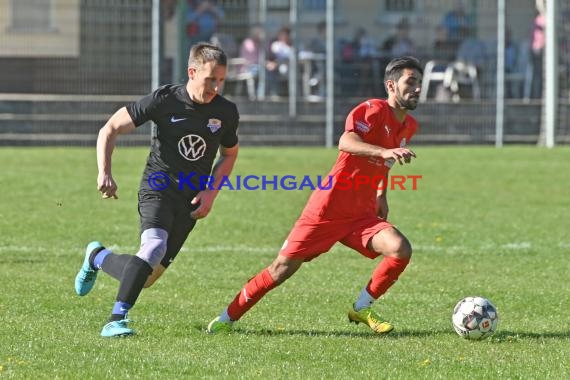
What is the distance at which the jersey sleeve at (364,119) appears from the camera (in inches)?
301

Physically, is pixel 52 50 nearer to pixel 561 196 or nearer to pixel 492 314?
pixel 561 196

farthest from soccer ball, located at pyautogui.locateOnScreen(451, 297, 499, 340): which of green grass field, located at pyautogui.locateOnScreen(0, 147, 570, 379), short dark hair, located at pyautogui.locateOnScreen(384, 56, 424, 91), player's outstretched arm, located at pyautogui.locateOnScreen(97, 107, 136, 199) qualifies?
player's outstretched arm, located at pyautogui.locateOnScreen(97, 107, 136, 199)

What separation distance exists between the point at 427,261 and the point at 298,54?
11.2 metres

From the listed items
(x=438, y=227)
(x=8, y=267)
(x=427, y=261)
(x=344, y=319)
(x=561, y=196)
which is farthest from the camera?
(x=561, y=196)

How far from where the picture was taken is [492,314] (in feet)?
24.9

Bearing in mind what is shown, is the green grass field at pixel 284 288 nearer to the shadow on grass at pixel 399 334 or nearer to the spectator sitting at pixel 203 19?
the shadow on grass at pixel 399 334

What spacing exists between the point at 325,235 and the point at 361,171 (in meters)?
0.45

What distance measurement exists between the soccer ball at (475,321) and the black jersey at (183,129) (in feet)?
5.78

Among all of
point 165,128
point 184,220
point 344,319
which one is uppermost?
point 165,128

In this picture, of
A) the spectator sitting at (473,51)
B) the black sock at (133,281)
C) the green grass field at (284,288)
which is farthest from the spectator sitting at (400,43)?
the black sock at (133,281)

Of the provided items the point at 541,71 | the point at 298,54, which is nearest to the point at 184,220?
the point at 298,54

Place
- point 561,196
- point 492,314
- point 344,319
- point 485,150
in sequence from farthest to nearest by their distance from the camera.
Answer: point 485,150 < point 561,196 < point 344,319 < point 492,314

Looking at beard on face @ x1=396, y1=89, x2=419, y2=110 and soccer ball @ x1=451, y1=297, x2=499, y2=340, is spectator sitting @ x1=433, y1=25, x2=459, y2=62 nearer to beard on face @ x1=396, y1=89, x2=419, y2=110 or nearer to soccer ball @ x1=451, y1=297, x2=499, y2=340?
beard on face @ x1=396, y1=89, x2=419, y2=110

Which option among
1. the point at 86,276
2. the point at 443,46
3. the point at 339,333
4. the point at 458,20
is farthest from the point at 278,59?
the point at 339,333
